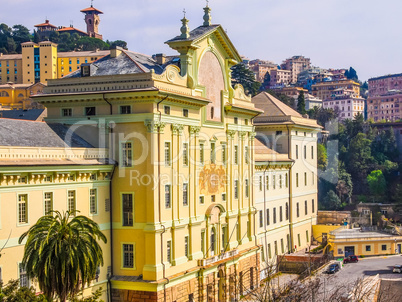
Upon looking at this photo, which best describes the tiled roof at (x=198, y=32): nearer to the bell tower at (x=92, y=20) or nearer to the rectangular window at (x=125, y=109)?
the rectangular window at (x=125, y=109)

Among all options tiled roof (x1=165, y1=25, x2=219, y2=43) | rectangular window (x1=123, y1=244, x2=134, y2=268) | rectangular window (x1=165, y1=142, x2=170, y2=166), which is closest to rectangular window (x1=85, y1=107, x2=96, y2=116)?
rectangular window (x1=165, y1=142, x2=170, y2=166)

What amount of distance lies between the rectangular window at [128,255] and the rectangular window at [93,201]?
2892 mm

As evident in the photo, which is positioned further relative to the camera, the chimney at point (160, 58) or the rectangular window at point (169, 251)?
the chimney at point (160, 58)

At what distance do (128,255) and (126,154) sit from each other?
558cm

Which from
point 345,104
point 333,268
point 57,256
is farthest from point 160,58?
point 345,104

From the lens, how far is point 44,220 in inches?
1072

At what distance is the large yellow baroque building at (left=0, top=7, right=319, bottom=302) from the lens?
35.2 m

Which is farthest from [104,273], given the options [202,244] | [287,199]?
[287,199]

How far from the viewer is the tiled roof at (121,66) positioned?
126ft

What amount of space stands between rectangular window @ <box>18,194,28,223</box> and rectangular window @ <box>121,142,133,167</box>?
737 centimetres

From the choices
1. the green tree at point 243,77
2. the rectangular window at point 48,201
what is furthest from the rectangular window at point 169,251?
the green tree at point 243,77

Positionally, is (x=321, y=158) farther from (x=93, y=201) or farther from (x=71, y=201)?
(x=71, y=201)

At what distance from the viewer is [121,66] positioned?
39031 mm

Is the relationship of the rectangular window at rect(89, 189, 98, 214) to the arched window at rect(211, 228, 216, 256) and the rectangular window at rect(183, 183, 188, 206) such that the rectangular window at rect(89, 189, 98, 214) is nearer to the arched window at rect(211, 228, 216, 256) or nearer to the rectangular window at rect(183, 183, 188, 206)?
the rectangular window at rect(183, 183, 188, 206)
